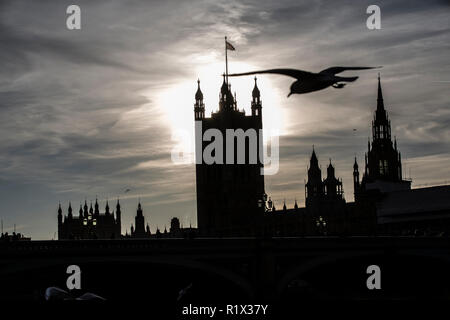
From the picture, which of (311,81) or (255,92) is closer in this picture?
(311,81)

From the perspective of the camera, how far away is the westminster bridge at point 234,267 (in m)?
70.9

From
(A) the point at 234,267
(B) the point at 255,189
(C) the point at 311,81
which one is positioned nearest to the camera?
(C) the point at 311,81

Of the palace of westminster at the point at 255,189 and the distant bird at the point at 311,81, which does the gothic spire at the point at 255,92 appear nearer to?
the palace of westminster at the point at 255,189

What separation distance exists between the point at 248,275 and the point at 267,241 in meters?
3.10

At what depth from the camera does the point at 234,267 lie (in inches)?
3083

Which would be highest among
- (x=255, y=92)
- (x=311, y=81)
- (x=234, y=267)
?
(x=255, y=92)

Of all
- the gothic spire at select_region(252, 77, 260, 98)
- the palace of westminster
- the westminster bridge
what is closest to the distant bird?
the westminster bridge

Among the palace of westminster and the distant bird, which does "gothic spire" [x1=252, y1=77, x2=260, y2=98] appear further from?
the distant bird

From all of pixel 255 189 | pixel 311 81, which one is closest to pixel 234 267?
pixel 311 81

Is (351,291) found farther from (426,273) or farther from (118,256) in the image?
(118,256)

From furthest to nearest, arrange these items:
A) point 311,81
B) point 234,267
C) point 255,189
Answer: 1. point 255,189
2. point 234,267
3. point 311,81

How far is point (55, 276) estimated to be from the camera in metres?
99.4

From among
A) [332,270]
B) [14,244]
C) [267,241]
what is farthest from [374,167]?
[14,244]

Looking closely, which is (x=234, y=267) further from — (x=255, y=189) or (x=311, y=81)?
(x=255, y=189)
